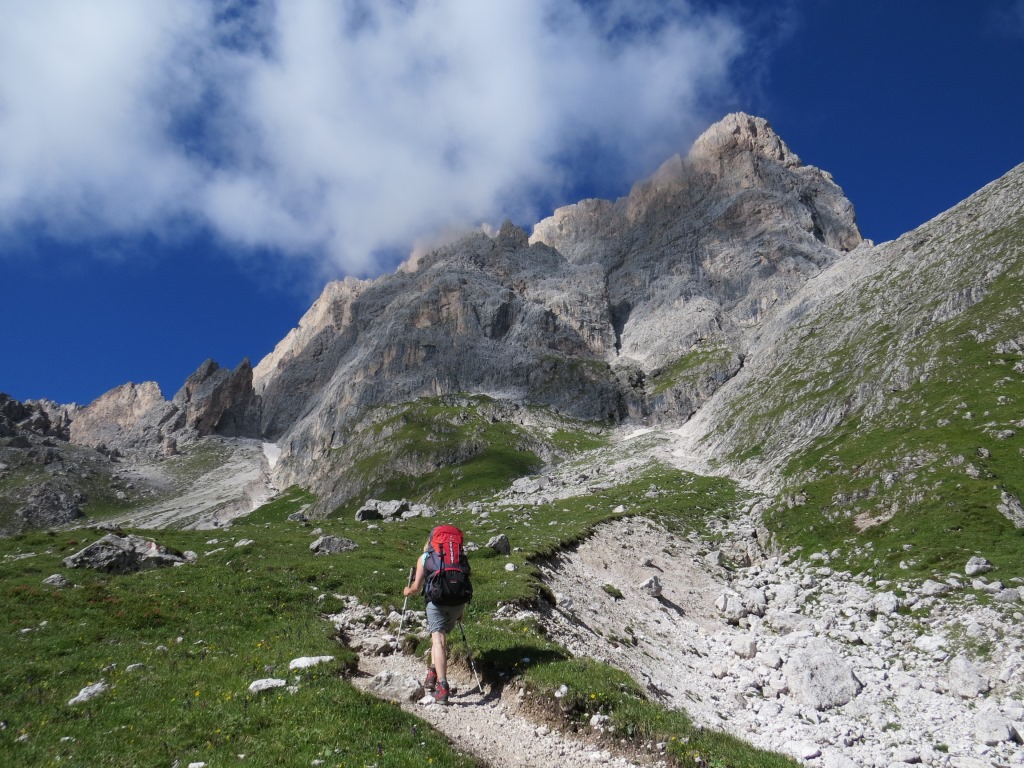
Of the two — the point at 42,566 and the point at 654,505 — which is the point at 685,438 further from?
the point at 42,566

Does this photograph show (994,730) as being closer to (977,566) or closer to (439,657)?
(977,566)

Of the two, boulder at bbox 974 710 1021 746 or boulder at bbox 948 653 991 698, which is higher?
boulder at bbox 948 653 991 698

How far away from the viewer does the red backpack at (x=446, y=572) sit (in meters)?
13.8

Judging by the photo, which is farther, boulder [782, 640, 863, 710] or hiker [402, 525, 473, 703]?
boulder [782, 640, 863, 710]

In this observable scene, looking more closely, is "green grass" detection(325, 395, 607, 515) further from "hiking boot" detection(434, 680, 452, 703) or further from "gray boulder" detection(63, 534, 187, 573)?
"hiking boot" detection(434, 680, 452, 703)

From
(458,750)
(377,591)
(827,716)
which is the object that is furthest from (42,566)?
(827,716)

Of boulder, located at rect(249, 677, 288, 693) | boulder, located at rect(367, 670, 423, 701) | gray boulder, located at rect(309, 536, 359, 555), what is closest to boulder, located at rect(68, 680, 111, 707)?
boulder, located at rect(249, 677, 288, 693)

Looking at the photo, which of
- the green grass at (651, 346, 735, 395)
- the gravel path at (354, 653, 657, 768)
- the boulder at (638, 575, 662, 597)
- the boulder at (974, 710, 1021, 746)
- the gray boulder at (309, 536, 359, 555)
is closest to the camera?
the gravel path at (354, 653, 657, 768)

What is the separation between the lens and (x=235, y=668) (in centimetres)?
1427

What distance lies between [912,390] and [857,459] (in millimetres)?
16409

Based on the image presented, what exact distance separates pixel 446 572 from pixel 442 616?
1.15 m

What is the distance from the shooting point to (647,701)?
47.5 feet

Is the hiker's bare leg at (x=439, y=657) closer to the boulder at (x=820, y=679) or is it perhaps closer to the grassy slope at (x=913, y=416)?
the boulder at (x=820, y=679)

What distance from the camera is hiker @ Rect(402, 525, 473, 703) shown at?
1362cm
